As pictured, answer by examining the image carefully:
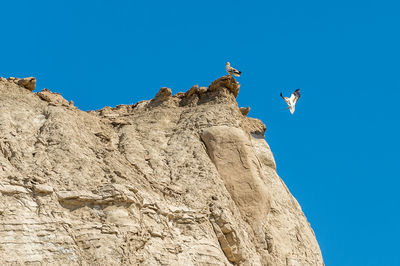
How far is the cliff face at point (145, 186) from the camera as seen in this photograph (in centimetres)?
1638

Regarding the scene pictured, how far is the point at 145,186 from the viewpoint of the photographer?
19.2 metres

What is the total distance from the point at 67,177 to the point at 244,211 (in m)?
5.23

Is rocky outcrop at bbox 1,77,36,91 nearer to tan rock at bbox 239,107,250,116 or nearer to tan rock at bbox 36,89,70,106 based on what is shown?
tan rock at bbox 36,89,70,106

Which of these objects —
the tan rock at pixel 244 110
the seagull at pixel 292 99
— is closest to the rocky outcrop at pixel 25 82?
the tan rock at pixel 244 110

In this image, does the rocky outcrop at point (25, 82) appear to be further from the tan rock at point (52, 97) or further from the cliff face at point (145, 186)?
the tan rock at point (52, 97)

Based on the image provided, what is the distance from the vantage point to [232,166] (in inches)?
850

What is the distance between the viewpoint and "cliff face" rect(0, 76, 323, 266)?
16.4 meters

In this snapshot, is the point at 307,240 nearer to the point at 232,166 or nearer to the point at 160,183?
the point at 232,166

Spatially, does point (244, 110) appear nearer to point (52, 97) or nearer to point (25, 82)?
point (52, 97)

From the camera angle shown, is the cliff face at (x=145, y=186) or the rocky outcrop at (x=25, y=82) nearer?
the cliff face at (x=145, y=186)

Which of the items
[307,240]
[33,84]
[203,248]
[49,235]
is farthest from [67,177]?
[307,240]

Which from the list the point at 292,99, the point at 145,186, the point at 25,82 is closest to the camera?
the point at 145,186

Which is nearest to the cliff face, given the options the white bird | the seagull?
the white bird

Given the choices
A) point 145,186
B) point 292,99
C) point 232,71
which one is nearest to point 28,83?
point 145,186
